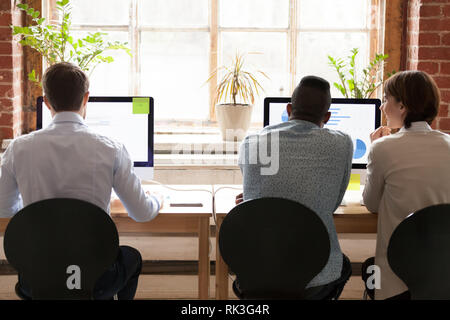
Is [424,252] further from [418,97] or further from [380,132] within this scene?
[380,132]

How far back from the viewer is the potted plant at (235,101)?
330 centimetres

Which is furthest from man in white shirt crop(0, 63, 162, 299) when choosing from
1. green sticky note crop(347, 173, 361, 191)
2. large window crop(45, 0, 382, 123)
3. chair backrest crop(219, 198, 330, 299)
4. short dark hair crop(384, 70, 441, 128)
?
large window crop(45, 0, 382, 123)

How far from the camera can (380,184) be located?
2.13m

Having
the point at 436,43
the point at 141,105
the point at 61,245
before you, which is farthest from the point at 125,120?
the point at 436,43

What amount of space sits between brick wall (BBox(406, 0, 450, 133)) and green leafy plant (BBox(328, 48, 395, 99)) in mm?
204

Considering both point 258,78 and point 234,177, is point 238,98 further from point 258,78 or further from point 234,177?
point 234,177

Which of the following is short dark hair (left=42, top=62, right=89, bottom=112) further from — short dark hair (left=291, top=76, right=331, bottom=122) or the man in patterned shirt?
short dark hair (left=291, top=76, right=331, bottom=122)

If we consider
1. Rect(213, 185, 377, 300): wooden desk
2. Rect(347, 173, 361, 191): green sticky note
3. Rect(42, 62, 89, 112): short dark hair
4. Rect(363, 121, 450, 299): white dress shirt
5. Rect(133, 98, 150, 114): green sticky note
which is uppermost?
Rect(42, 62, 89, 112): short dark hair

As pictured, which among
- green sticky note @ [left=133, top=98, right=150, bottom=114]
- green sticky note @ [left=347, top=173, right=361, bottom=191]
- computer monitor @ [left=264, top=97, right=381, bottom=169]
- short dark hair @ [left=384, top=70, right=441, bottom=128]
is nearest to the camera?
short dark hair @ [left=384, top=70, right=441, bottom=128]

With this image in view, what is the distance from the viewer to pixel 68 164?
1874 millimetres

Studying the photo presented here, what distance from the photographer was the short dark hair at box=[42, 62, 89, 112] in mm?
1979

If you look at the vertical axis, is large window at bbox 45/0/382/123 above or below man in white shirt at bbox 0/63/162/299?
above

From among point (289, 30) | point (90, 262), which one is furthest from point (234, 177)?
point (90, 262)

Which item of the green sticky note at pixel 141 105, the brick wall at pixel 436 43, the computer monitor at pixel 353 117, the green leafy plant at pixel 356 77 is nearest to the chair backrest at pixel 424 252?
the computer monitor at pixel 353 117
